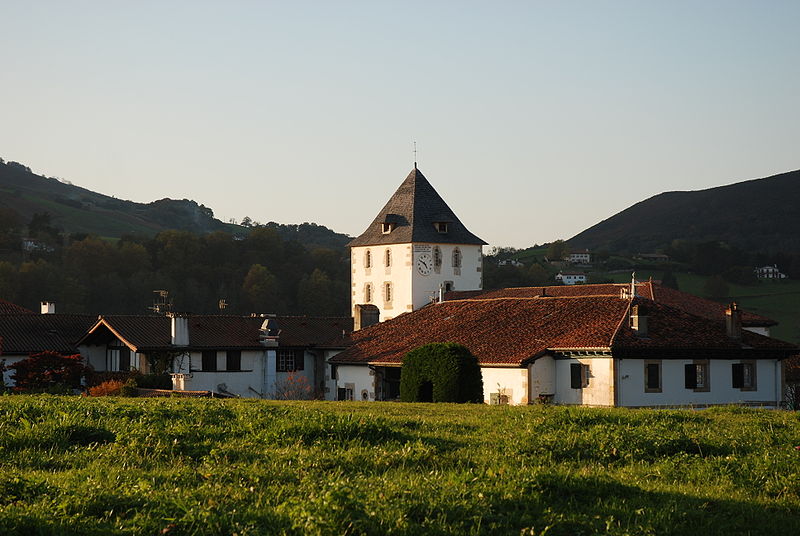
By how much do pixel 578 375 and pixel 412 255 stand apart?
1138 inches

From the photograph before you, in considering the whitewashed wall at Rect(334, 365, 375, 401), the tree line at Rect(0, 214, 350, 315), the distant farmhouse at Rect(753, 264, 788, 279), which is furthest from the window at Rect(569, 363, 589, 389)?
the distant farmhouse at Rect(753, 264, 788, 279)

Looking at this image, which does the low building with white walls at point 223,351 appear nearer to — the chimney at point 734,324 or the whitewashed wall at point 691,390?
the whitewashed wall at point 691,390

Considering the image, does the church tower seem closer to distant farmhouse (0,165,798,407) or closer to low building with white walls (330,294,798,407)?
distant farmhouse (0,165,798,407)

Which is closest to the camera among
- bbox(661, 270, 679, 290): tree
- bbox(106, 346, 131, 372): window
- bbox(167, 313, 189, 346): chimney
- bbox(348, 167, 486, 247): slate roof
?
bbox(167, 313, 189, 346): chimney

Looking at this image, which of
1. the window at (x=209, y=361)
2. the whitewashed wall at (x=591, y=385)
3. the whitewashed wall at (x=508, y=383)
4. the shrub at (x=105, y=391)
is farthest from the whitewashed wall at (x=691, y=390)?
the window at (x=209, y=361)

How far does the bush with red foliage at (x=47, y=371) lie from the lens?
4224 centimetres

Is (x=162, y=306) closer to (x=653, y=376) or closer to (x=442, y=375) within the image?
(x=442, y=375)

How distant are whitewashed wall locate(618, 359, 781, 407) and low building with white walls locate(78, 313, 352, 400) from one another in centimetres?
1943

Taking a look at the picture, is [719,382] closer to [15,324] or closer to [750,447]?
[750,447]

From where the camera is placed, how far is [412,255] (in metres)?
68.4

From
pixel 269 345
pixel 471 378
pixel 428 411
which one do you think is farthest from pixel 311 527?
pixel 269 345

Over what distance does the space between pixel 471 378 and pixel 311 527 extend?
28263 mm

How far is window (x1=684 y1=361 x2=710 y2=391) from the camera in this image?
40062 millimetres

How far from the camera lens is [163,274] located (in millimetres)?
122188
